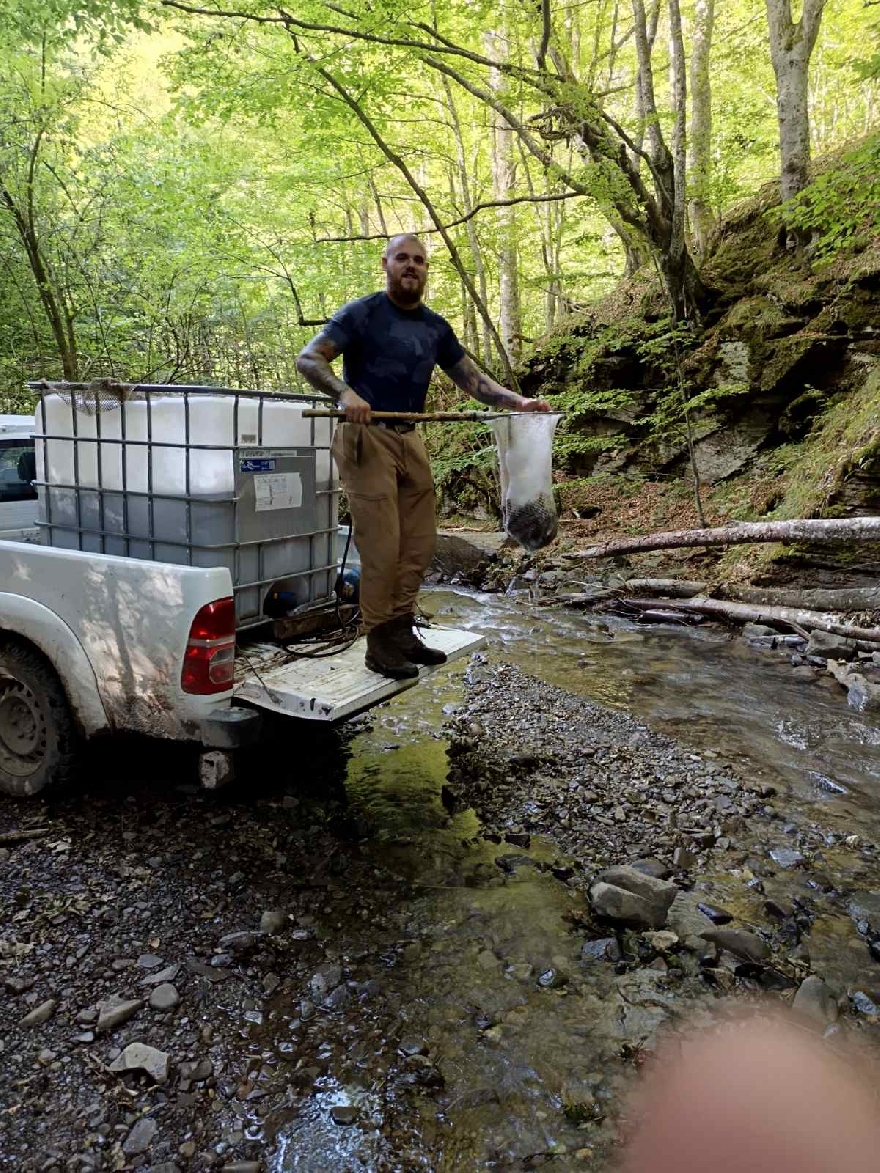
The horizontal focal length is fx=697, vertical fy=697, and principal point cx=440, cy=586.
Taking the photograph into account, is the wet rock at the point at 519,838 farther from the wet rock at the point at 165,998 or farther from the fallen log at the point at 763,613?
the fallen log at the point at 763,613

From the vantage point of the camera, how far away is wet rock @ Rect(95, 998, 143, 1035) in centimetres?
232

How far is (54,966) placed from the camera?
8.54ft

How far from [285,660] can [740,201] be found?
14959mm

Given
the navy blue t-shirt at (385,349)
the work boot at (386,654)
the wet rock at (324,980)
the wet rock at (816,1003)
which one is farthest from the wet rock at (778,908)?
the navy blue t-shirt at (385,349)

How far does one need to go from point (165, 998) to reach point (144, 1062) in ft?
0.95

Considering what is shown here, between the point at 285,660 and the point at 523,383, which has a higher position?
the point at 523,383

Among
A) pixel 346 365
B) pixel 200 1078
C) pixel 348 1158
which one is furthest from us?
pixel 346 365

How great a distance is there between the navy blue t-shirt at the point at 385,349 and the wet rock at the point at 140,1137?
118 inches

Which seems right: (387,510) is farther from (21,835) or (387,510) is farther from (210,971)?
(21,835)

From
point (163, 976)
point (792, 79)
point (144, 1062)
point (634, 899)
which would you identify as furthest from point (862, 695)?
point (792, 79)

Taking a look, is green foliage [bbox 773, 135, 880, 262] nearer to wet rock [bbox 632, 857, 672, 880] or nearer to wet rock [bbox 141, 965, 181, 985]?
wet rock [bbox 632, 857, 672, 880]

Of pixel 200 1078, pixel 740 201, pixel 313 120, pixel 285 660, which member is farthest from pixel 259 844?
pixel 740 201

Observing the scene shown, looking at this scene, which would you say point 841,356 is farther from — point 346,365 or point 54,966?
point 54,966

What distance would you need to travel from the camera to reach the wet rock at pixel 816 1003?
241 cm
